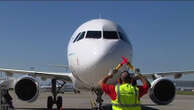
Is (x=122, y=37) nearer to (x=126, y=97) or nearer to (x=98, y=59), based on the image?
(x=98, y=59)

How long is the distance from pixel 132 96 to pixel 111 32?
5286mm

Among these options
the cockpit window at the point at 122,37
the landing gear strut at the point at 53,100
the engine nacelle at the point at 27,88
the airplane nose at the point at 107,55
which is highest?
the cockpit window at the point at 122,37

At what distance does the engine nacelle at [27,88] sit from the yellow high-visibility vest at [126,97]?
7.67 m

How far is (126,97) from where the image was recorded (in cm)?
457

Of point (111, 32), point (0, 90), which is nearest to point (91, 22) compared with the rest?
point (111, 32)

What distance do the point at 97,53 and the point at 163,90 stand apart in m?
3.24

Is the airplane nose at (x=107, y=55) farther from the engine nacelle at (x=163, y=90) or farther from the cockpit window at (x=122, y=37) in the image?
the engine nacelle at (x=163, y=90)

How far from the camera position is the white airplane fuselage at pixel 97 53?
7.86 metres

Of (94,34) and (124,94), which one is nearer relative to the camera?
(124,94)

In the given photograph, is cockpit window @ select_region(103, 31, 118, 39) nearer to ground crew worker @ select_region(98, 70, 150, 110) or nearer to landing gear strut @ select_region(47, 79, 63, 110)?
ground crew worker @ select_region(98, 70, 150, 110)

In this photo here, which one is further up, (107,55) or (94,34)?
(94,34)

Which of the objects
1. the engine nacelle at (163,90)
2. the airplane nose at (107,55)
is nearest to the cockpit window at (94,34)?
the airplane nose at (107,55)

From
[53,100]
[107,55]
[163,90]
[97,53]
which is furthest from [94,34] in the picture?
[53,100]

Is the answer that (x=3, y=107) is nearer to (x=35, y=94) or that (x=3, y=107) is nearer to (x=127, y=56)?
(x=35, y=94)
